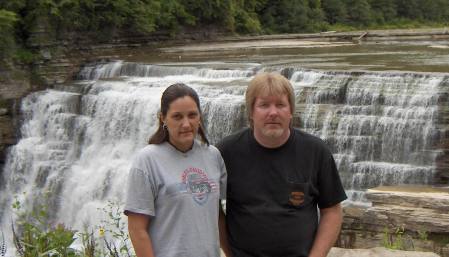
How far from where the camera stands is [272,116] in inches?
113

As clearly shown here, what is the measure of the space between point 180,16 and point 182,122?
23364 millimetres

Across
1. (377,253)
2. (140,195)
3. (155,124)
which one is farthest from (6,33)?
(140,195)

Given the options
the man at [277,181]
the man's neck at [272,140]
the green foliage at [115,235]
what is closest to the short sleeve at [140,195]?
the man at [277,181]

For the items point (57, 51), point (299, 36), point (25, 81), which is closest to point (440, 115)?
point (25, 81)

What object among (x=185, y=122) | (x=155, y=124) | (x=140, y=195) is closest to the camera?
(x=140, y=195)

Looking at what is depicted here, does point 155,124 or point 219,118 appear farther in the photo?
point 155,124

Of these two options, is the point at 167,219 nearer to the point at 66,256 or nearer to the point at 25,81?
the point at 66,256

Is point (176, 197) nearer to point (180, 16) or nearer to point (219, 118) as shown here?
point (219, 118)

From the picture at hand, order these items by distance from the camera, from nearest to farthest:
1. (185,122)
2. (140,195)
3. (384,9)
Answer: (140,195), (185,122), (384,9)

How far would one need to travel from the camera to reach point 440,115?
1116 cm

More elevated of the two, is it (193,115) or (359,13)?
(359,13)

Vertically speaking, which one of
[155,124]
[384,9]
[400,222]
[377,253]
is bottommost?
[400,222]

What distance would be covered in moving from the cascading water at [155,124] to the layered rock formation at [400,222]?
315 cm

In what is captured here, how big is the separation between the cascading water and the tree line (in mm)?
3477
